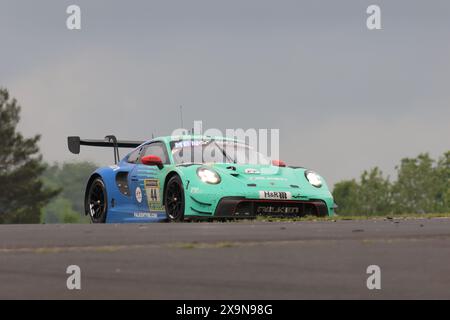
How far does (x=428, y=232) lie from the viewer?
31.7 feet

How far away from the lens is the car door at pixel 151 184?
1539 centimetres

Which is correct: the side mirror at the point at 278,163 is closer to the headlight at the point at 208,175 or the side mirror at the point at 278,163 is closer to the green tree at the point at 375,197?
the headlight at the point at 208,175

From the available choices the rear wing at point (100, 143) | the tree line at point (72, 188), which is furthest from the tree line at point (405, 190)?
the rear wing at point (100, 143)

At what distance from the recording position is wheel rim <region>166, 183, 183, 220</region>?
14.8 m

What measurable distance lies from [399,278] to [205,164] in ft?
30.0

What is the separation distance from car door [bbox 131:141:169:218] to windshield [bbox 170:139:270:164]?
0.23 metres

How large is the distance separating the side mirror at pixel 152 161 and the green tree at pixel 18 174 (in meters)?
63.6

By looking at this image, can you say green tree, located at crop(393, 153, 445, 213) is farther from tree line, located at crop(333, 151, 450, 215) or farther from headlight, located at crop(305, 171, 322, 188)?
headlight, located at crop(305, 171, 322, 188)

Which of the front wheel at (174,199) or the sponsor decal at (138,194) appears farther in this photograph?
the sponsor decal at (138,194)

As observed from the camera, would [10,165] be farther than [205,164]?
Yes

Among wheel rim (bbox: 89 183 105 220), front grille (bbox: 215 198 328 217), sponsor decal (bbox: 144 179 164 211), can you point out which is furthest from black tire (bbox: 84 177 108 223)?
front grille (bbox: 215 198 328 217)
